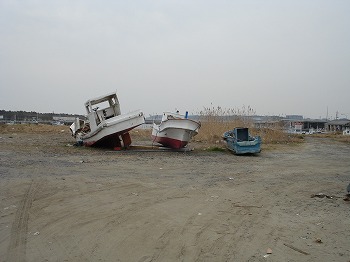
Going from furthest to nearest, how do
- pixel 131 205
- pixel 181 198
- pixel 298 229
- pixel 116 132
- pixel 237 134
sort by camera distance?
1. pixel 237 134
2. pixel 116 132
3. pixel 181 198
4. pixel 131 205
5. pixel 298 229

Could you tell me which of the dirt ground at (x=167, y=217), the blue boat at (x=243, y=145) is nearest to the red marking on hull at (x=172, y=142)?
the blue boat at (x=243, y=145)

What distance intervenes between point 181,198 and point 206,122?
18693 mm

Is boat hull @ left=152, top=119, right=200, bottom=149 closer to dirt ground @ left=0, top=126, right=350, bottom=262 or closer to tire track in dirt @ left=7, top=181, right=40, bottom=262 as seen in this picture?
dirt ground @ left=0, top=126, right=350, bottom=262

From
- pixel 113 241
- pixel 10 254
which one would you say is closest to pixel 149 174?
pixel 113 241

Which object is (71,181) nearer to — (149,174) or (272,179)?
(149,174)

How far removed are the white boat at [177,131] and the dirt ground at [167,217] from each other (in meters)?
6.74

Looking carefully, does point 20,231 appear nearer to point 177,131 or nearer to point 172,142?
point 177,131

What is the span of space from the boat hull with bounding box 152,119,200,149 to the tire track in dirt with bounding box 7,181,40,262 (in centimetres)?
1023

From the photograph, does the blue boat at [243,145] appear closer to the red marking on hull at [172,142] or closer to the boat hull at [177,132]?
the boat hull at [177,132]

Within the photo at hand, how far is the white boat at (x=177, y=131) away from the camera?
1582cm

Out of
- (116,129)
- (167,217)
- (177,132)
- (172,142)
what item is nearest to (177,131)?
(177,132)

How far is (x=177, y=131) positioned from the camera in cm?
1627

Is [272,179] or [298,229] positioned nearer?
[298,229]

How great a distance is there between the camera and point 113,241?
4129 mm
